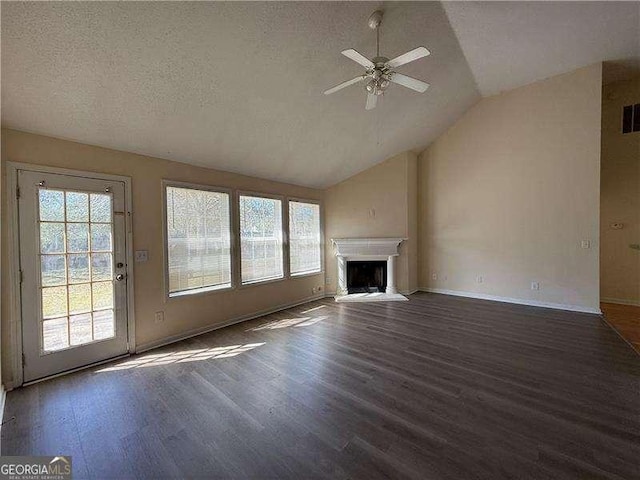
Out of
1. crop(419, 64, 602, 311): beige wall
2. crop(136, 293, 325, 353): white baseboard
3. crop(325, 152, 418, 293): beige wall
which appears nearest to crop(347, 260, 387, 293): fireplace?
crop(325, 152, 418, 293): beige wall

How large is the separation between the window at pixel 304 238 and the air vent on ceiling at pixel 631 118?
586 centimetres

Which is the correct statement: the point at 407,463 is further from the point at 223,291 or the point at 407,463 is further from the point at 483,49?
the point at 483,49

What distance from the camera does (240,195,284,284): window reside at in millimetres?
4273

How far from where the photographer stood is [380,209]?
5.66m

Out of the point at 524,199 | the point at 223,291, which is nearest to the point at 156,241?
the point at 223,291

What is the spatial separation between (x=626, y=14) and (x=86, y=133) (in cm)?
622

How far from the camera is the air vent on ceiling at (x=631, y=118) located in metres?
4.67

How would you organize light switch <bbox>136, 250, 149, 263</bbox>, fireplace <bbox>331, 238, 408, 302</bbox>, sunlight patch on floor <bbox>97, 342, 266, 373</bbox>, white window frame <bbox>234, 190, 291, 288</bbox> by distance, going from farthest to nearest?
fireplace <bbox>331, 238, 408, 302</bbox>, white window frame <bbox>234, 190, 291, 288</bbox>, light switch <bbox>136, 250, 149, 263</bbox>, sunlight patch on floor <bbox>97, 342, 266, 373</bbox>

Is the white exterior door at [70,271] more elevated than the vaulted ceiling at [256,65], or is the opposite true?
the vaulted ceiling at [256,65]

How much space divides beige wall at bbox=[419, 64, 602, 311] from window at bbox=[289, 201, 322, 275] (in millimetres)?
2459

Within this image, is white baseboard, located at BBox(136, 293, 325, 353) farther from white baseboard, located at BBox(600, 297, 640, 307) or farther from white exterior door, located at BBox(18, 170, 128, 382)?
white baseboard, located at BBox(600, 297, 640, 307)

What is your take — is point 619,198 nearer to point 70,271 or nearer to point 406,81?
point 406,81

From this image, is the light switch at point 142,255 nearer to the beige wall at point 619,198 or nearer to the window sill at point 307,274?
the window sill at point 307,274

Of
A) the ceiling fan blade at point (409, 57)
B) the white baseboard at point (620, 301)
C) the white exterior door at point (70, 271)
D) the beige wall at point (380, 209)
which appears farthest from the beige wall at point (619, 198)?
the white exterior door at point (70, 271)
